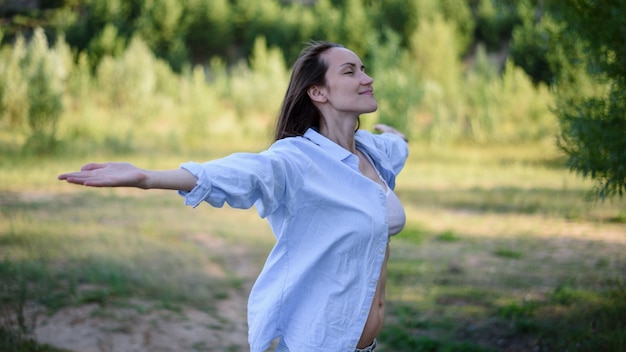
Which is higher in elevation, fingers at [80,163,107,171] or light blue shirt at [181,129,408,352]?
fingers at [80,163,107,171]

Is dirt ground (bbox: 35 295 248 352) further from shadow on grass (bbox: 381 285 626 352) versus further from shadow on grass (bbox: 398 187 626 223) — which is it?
shadow on grass (bbox: 398 187 626 223)

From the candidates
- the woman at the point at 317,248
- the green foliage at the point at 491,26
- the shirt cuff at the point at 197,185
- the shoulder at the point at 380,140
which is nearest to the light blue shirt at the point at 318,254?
the woman at the point at 317,248

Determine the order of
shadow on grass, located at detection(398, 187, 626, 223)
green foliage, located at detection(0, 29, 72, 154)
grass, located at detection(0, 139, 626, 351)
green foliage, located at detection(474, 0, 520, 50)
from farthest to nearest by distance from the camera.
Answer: green foliage, located at detection(474, 0, 520, 50)
green foliage, located at detection(0, 29, 72, 154)
shadow on grass, located at detection(398, 187, 626, 223)
grass, located at detection(0, 139, 626, 351)

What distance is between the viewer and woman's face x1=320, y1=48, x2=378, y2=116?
255 centimetres

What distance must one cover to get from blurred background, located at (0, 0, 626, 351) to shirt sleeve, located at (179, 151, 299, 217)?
247 centimetres

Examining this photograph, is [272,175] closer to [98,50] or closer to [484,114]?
[484,114]

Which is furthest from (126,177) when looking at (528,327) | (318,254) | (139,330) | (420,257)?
(420,257)

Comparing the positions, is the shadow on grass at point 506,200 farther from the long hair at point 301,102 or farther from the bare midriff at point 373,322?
the long hair at point 301,102

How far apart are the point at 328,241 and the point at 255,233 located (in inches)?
251

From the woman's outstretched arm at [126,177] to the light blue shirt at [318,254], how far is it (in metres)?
0.36

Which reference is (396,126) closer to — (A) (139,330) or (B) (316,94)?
(A) (139,330)

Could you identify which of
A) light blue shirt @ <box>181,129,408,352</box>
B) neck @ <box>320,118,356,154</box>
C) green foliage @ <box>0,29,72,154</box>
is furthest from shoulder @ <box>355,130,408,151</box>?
green foliage @ <box>0,29,72,154</box>

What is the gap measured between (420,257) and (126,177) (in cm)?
585

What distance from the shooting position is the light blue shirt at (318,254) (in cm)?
232
